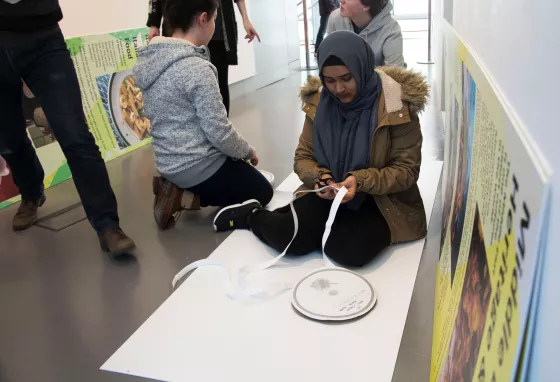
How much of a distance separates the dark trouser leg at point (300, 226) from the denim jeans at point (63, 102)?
55 cm

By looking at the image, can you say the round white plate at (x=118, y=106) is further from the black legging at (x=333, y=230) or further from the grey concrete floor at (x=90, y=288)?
the black legging at (x=333, y=230)

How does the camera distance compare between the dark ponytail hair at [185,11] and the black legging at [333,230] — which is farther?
the dark ponytail hair at [185,11]

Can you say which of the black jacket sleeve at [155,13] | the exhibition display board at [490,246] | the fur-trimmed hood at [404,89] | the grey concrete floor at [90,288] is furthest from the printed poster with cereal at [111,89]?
the exhibition display board at [490,246]

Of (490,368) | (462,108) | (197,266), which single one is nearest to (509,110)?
(490,368)

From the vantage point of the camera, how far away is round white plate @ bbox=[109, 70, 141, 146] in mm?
2955

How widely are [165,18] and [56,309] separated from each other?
3.64 ft

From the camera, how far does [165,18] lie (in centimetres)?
192

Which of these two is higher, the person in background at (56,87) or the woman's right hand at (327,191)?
the person in background at (56,87)

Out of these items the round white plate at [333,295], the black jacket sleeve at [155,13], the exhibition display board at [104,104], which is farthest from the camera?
the exhibition display board at [104,104]

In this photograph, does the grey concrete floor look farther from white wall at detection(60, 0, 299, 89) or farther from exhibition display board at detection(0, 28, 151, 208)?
white wall at detection(60, 0, 299, 89)

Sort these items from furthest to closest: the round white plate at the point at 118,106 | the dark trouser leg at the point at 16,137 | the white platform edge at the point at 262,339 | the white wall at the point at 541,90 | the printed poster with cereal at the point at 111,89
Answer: the round white plate at the point at 118,106 < the printed poster with cereal at the point at 111,89 < the dark trouser leg at the point at 16,137 < the white platform edge at the point at 262,339 < the white wall at the point at 541,90

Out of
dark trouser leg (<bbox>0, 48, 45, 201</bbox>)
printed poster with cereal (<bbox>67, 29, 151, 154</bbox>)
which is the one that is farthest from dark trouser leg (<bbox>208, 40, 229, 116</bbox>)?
dark trouser leg (<bbox>0, 48, 45, 201</bbox>)

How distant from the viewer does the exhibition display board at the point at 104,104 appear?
2.56m

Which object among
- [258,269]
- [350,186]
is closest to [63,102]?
[258,269]
